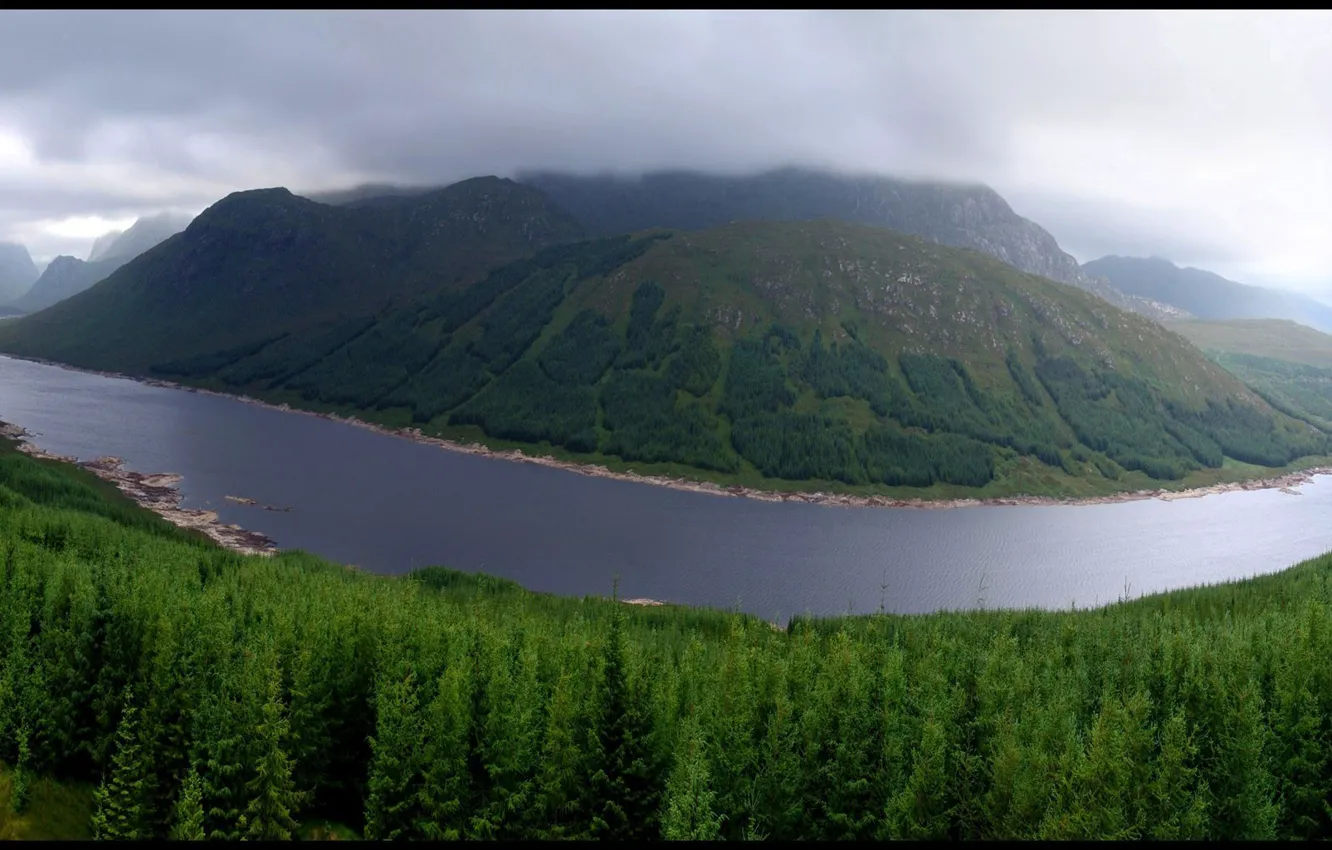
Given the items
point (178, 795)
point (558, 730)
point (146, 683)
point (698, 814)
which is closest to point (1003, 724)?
point (698, 814)

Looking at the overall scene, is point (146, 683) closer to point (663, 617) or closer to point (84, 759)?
point (84, 759)

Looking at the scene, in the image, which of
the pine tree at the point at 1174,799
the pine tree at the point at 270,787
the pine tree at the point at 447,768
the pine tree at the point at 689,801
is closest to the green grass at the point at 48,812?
the pine tree at the point at 270,787

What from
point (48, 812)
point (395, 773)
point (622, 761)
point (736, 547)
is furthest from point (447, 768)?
point (736, 547)

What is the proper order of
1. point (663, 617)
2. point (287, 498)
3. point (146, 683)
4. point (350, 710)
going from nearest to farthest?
point (146, 683)
point (350, 710)
point (663, 617)
point (287, 498)

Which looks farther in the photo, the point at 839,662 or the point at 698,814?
the point at 839,662

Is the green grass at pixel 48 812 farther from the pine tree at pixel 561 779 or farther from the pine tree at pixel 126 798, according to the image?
the pine tree at pixel 561 779

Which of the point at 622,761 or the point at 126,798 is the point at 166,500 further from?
the point at 622,761
